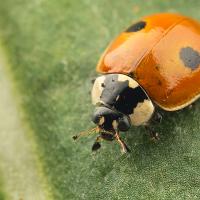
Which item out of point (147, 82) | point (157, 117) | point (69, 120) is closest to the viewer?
point (147, 82)

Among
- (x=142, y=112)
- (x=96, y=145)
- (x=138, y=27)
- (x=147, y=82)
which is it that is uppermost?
(x=138, y=27)

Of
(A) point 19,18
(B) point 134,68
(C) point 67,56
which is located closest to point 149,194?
(B) point 134,68

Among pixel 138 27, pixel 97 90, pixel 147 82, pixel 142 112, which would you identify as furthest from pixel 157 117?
pixel 138 27

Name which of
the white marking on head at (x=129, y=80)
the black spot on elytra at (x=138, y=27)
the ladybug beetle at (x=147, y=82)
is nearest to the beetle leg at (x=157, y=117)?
the ladybug beetle at (x=147, y=82)

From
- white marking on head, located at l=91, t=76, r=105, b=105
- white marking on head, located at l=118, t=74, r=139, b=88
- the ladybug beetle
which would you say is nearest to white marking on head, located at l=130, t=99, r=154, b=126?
the ladybug beetle

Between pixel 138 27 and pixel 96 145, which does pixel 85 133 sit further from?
pixel 138 27

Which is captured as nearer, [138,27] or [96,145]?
[96,145]

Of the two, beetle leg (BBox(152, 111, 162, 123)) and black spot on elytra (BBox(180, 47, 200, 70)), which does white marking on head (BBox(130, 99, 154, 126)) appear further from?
black spot on elytra (BBox(180, 47, 200, 70))

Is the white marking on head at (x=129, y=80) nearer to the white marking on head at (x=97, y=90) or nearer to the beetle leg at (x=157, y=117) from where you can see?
the white marking on head at (x=97, y=90)
